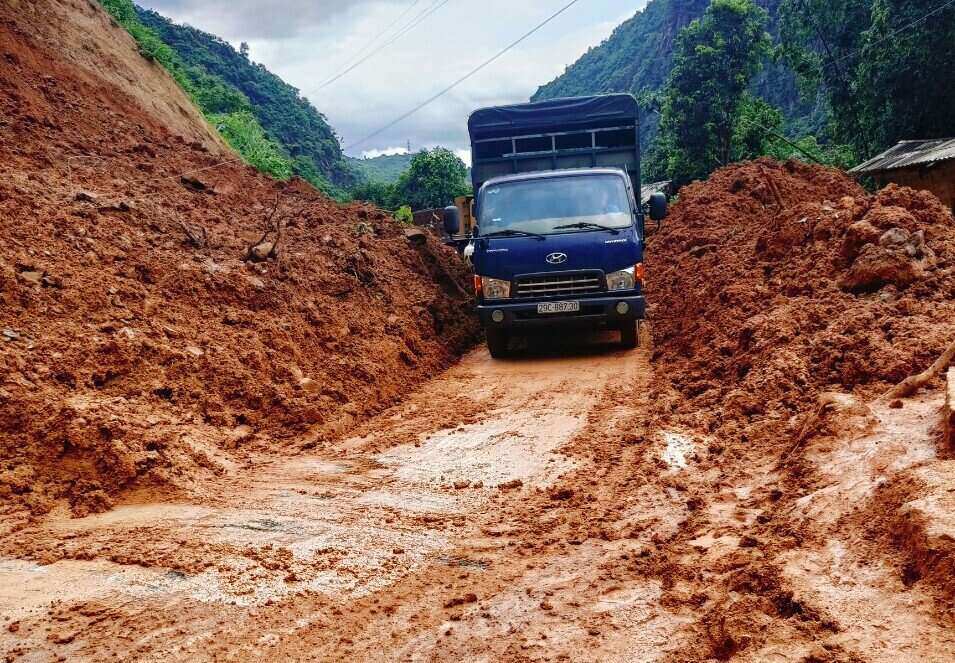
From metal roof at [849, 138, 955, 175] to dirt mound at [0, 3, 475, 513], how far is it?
11.4 m

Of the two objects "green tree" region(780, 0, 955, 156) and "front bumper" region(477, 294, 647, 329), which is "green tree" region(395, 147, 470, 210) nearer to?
"green tree" region(780, 0, 955, 156)

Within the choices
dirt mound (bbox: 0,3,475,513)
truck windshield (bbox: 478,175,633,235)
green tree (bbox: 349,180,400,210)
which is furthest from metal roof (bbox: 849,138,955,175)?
green tree (bbox: 349,180,400,210)

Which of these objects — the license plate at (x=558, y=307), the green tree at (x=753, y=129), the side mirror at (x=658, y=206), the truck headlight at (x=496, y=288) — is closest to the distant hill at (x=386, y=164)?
the green tree at (x=753, y=129)

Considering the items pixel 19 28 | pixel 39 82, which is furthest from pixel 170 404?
pixel 19 28

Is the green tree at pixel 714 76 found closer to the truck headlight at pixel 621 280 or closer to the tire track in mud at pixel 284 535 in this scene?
the truck headlight at pixel 621 280

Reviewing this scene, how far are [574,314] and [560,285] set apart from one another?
1.28 feet

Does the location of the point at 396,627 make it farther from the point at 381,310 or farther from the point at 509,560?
the point at 381,310

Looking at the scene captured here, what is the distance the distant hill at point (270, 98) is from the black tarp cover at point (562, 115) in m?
42.6

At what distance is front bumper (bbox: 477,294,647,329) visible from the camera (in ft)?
29.0

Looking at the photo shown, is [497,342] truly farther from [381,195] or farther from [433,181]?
[381,195]

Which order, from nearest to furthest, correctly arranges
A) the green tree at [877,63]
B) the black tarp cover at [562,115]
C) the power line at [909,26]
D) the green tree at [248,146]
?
the black tarp cover at [562,115] < the power line at [909,26] < the green tree at [877,63] < the green tree at [248,146]

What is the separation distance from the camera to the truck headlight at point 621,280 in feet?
29.0

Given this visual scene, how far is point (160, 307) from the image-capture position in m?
7.17

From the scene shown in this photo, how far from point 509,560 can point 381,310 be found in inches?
252
